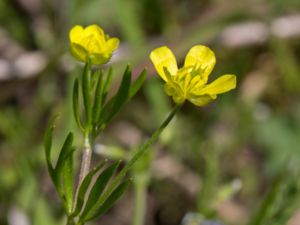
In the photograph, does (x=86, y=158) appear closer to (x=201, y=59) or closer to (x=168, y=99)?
(x=201, y=59)

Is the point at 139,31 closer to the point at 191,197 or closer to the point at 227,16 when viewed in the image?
the point at 227,16

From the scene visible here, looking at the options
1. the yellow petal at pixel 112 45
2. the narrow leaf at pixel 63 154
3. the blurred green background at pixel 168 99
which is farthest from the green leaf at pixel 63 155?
the blurred green background at pixel 168 99

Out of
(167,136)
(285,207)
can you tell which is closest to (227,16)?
(167,136)

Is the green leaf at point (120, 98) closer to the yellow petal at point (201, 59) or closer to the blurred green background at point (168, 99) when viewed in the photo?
the yellow petal at point (201, 59)

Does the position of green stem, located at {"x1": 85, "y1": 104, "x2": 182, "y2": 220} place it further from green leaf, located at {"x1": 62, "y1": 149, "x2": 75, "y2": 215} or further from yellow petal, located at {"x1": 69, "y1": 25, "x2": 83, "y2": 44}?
yellow petal, located at {"x1": 69, "y1": 25, "x2": 83, "y2": 44}

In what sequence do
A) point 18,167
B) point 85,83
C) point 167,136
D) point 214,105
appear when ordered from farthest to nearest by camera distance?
point 214,105 < point 18,167 < point 167,136 < point 85,83
